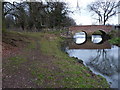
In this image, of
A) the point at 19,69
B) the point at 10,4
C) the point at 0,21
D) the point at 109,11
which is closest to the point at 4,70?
the point at 19,69

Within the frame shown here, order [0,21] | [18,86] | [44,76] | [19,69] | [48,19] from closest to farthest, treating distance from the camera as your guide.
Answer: [18,86]
[44,76]
[19,69]
[0,21]
[48,19]

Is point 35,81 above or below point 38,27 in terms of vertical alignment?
below

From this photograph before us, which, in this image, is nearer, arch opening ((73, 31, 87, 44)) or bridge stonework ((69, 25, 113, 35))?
arch opening ((73, 31, 87, 44))

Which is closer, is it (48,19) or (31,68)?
(31,68)

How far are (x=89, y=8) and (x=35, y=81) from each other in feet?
96.4

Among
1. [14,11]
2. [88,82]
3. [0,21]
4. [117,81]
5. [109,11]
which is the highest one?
[109,11]

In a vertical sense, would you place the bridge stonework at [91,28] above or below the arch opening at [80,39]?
above

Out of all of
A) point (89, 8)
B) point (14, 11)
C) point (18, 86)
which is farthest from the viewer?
point (89, 8)

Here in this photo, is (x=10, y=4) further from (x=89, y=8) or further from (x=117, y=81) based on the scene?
(x=89, y=8)

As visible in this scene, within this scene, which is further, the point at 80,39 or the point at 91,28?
the point at 80,39

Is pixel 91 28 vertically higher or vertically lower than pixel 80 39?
higher

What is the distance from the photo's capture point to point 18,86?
3742 mm

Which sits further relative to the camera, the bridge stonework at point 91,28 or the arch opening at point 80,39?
the bridge stonework at point 91,28

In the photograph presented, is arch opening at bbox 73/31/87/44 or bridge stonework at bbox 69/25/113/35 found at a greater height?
bridge stonework at bbox 69/25/113/35
